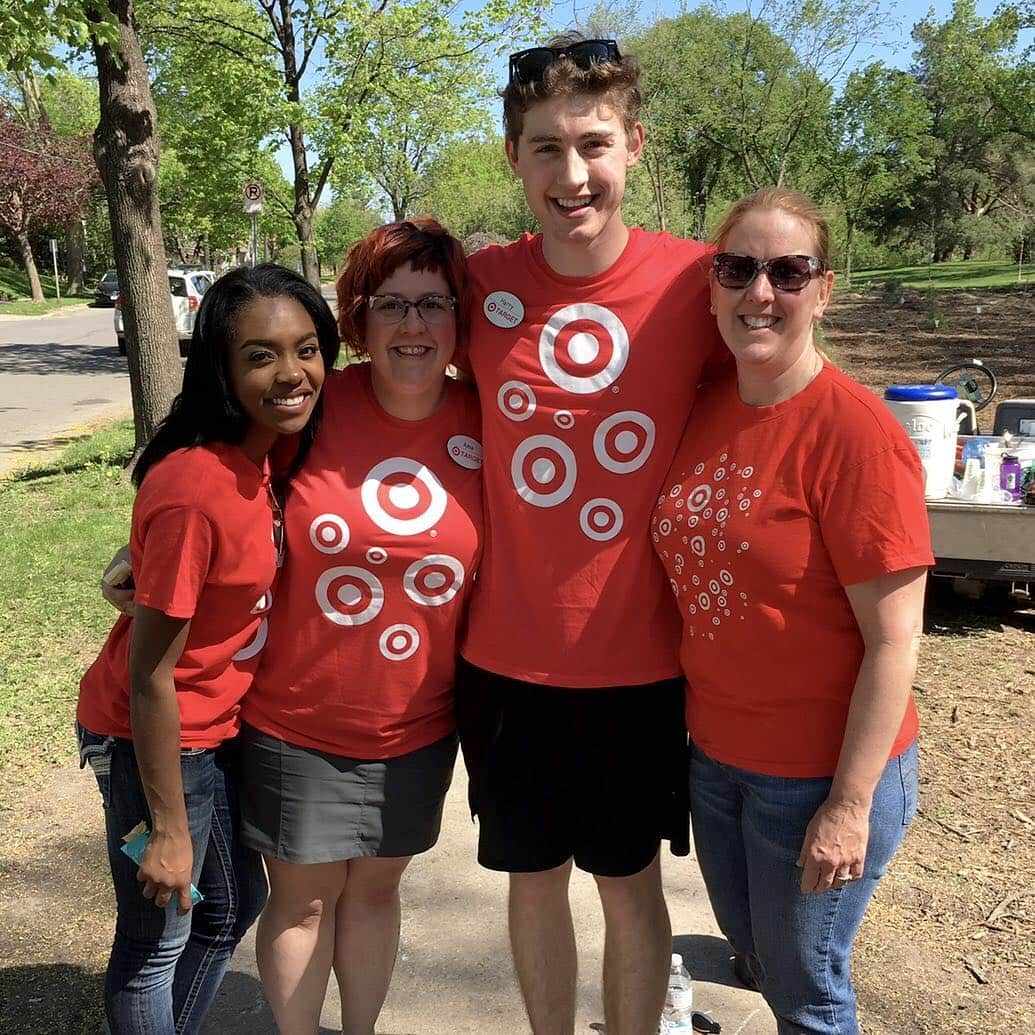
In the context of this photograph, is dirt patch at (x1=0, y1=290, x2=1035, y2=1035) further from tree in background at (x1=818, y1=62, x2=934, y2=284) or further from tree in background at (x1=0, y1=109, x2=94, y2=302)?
tree in background at (x1=0, y1=109, x2=94, y2=302)

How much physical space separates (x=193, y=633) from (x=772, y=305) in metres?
1.30

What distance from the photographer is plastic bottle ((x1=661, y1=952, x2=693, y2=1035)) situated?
262 cm

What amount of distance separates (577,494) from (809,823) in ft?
2.66

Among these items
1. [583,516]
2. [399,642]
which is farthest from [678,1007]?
[583,516]

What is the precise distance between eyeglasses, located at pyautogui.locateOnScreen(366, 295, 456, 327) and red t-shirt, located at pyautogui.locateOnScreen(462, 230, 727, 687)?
0.18 meters

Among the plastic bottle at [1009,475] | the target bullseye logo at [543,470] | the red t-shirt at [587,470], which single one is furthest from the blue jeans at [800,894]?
the plastic bottle at [1009,475]

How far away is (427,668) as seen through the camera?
2264 millimetres

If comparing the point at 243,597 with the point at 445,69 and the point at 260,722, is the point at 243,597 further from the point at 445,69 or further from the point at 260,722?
the point at 445,69

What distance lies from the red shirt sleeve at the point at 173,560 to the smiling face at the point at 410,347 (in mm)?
577

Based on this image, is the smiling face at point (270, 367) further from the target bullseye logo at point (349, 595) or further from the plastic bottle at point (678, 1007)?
the plastic bottle at point (678, 1007)

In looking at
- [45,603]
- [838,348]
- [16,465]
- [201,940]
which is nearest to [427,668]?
[201,940]

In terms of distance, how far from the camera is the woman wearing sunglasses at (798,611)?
1785 mm

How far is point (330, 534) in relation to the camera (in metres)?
2.15

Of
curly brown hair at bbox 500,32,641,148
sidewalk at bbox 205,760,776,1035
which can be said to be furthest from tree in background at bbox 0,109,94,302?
curly brown hair at bbox 500,32,641,148
